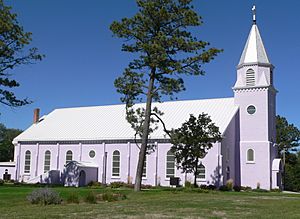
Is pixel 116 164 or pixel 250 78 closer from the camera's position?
pixel 250 78

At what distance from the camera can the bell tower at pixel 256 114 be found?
4622 centimetres

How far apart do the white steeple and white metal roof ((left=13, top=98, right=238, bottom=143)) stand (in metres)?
5.12

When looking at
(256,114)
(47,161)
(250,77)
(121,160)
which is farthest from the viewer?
(47,161)

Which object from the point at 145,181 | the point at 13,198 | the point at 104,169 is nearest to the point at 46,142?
the point at 104,169

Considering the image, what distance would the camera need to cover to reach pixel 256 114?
47.5 metres

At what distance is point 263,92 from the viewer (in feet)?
155

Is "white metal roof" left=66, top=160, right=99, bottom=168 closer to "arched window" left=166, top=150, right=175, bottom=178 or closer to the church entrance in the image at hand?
the church entrance

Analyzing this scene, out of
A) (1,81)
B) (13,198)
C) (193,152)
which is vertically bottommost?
(13,198)

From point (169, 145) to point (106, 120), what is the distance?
11316 millimetres

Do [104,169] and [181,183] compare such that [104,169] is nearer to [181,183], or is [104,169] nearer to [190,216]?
[181,183]

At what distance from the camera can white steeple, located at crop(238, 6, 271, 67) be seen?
1895 inches

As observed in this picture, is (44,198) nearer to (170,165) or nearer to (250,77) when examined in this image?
(170,165)

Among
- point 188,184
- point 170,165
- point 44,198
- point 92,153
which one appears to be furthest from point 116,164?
point 44,198

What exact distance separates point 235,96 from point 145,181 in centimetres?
1422
